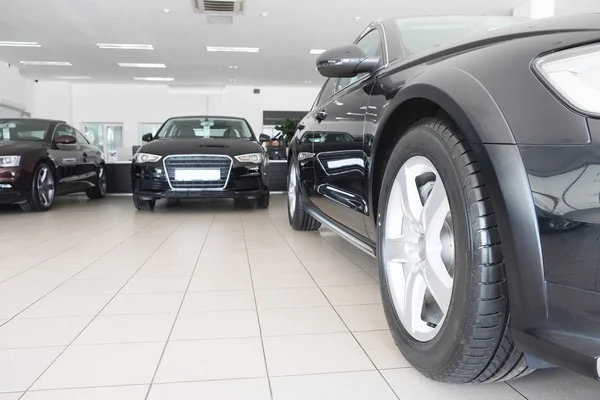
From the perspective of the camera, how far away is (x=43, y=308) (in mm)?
1968

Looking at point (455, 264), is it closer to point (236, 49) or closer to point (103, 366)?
point (103, 366)

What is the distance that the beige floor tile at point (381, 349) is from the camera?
1.40 metres

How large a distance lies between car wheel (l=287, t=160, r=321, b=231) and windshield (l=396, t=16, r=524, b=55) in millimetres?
1828

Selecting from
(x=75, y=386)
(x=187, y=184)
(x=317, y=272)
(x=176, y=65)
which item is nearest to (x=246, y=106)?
(x=176, y=65)

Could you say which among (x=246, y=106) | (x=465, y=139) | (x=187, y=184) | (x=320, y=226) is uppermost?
(x=246, y=106)

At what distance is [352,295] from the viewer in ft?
6.97

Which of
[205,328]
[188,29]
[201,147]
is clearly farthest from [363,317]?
[188,29]

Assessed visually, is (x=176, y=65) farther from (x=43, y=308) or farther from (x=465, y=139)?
→ (x=465, y=139)

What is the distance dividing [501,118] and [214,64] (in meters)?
12.9

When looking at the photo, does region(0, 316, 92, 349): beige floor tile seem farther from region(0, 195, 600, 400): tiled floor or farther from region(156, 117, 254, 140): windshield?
region(156, 117, 254, 140): windshield

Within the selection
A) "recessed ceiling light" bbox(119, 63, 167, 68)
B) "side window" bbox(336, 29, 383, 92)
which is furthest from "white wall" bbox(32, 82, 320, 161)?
"side window" bbox(336, 29, 383, 92)

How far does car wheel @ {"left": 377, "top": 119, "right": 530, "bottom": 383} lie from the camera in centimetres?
96

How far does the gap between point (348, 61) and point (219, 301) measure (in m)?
1.16

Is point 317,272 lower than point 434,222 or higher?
lower
